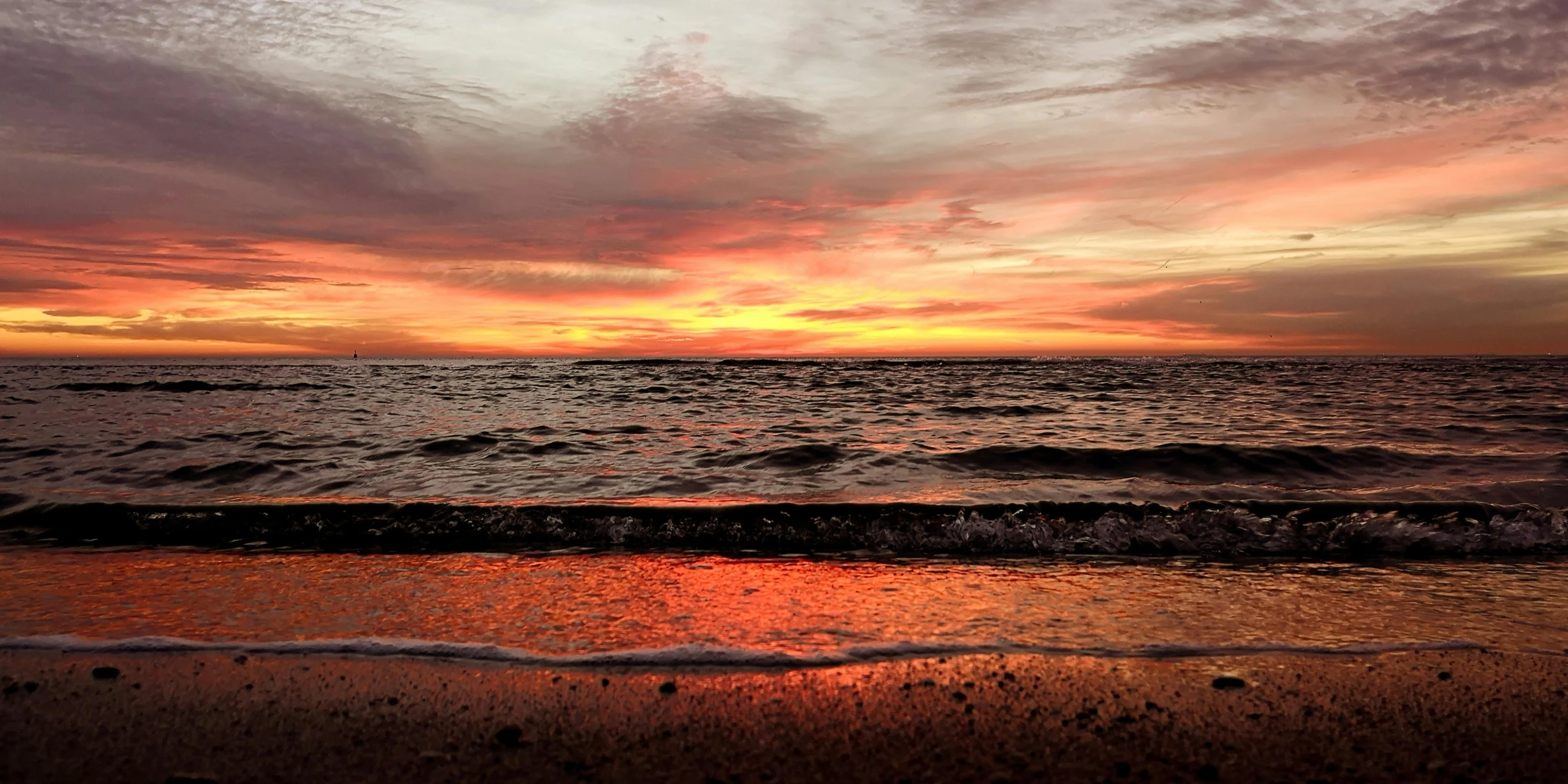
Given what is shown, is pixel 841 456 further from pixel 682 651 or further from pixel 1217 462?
pixel 682 651

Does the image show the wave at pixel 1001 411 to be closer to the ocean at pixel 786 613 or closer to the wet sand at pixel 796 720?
the ocean at pixel 786 613

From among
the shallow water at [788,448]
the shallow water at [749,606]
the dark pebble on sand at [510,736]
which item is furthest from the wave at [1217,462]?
the dark pebble on sand at [510,736]

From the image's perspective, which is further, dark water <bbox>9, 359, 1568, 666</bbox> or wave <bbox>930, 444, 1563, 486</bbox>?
wave <bbox>930, 444, 1563, 486</bbox>

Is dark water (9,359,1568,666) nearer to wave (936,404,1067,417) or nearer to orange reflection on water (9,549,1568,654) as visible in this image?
orange reflection on water (9,549,1568,654)

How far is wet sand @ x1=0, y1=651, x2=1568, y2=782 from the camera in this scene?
2.71 m

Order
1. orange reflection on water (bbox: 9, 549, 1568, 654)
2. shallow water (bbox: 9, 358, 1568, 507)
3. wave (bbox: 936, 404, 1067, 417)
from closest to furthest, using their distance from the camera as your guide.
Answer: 1. orange reflection on water (bbox: 9, 549, 1568, 654)
2. shallow water (bbox: 9, 358, 1568, 507)
3. wave (bbox: 936, 404, 1067, 417)

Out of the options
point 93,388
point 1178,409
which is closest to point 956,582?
point 1178,409

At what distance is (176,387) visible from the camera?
32125mm

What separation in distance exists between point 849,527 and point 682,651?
342 centimetres

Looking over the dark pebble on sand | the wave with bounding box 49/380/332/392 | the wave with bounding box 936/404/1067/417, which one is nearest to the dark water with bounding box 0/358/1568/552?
the wave with bounding box 936/404/1067/417

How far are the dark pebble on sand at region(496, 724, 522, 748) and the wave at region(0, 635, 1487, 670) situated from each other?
669 mm

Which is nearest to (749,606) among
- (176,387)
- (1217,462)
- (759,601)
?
(759,601)

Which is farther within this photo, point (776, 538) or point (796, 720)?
point (776, 538)

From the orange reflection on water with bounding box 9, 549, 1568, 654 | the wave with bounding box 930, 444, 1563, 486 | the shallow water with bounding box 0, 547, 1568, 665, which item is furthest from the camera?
the wave with bounding box 930, 444, 1563, 486
